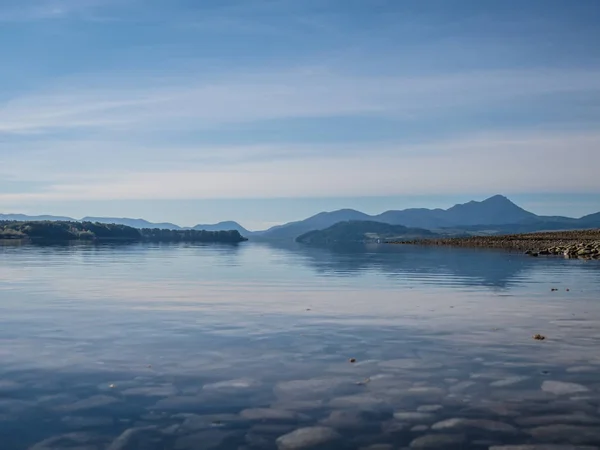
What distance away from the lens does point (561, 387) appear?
12.6 metres

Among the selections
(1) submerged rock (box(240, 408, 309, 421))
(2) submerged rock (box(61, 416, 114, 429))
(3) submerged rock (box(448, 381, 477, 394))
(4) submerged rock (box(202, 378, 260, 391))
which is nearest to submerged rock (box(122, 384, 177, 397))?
(4) submerged rock (box(202, 378, 260, 391))

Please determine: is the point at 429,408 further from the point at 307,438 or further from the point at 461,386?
the point at 307,438

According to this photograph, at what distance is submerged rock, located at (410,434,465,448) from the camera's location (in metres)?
9.58

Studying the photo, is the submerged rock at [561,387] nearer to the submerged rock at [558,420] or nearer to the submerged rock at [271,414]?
the submerged rock at [558,420]

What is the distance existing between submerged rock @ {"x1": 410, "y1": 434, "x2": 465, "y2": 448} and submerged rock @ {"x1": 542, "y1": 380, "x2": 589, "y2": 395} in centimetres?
349

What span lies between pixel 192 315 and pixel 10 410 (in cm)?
1257

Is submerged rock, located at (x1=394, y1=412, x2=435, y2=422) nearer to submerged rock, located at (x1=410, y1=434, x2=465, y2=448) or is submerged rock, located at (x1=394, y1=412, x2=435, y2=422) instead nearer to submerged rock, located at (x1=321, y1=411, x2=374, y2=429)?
submerged rock, located at (x1=321, y1=411, x2=374, y2=429)

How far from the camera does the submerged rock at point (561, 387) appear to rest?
1225cm

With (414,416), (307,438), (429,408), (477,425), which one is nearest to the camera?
(307,438)

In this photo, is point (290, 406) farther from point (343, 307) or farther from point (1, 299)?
point (1, 299)

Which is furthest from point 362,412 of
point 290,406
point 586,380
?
point 586,380

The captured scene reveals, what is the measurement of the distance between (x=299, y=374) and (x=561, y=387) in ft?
18.4

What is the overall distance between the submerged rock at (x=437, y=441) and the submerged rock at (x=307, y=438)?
50.7 inches

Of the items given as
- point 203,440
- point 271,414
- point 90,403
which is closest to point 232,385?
point 271,414
